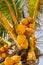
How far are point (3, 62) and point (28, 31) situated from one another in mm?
216

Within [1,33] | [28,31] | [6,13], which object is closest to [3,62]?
[28,31]

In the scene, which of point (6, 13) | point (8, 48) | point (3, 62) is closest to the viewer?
point (3, 62)

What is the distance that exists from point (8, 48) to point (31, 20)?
0.21 meters

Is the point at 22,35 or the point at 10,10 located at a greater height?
the point at 10,10

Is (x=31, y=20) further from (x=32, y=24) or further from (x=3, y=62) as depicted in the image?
(x=3, y=62)

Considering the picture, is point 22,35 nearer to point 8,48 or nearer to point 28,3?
point 8,48

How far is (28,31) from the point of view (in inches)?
Result: 41.1

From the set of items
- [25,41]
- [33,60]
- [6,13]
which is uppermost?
[6,13]

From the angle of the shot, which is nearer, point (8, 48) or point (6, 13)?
point (8, 48)

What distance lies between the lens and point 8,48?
3.65ft

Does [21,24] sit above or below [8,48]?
above

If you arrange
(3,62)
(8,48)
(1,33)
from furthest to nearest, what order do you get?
(1,33) < (8,48) < (3,62)

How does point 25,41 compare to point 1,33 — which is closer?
point 25,41

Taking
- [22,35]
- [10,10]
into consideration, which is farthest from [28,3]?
[22,35]
